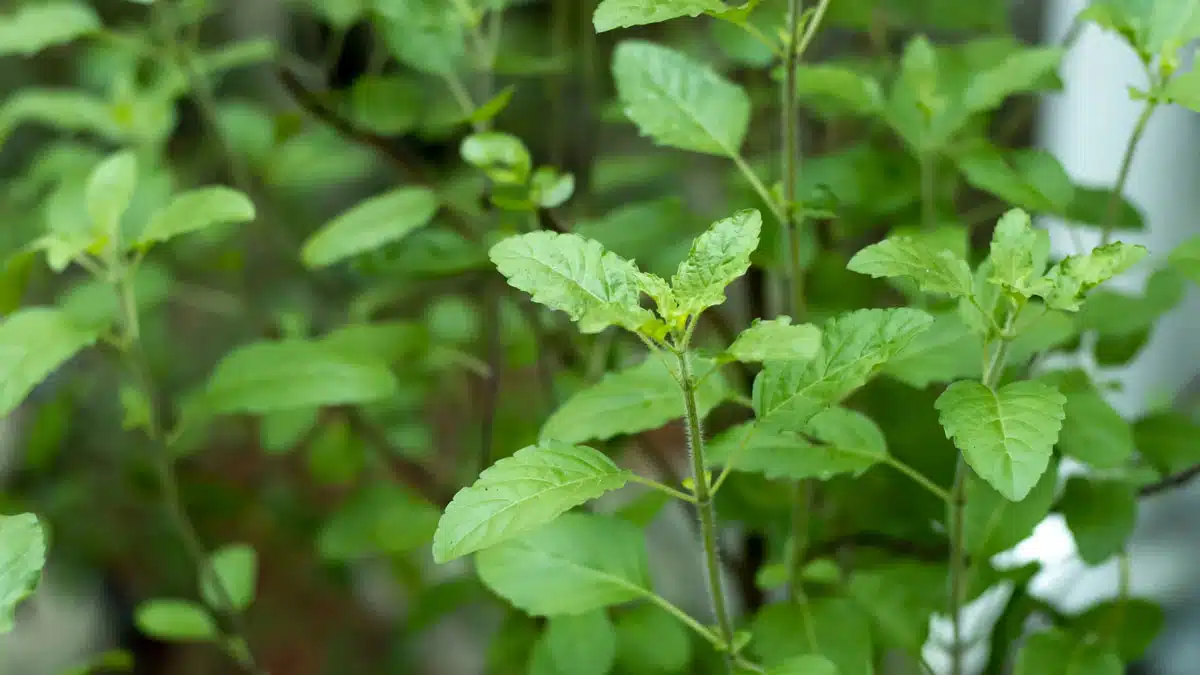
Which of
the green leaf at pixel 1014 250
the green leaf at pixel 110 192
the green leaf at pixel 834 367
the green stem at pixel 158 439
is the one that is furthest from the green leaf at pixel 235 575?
the green leaf at pixel 1014 250

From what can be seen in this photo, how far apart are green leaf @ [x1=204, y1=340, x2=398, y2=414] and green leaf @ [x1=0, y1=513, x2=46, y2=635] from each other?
0.16 m

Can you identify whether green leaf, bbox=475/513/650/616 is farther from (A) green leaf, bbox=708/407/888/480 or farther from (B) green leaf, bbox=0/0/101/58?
(B) green leaf, bbox=0/0/101/58

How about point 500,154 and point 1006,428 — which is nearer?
point 1006,428

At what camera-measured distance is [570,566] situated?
550mm

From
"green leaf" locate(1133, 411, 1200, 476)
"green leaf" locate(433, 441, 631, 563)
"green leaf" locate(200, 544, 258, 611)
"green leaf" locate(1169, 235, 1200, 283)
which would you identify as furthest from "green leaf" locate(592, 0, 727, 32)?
"green leaf" locate(200, 544, 258, 611)

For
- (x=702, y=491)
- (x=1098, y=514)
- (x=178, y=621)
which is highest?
(x=702, y=491)

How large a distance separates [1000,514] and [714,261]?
250 millimetres

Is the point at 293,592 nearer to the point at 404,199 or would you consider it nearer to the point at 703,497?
the point at 404,199

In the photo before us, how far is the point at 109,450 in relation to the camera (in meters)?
1.39

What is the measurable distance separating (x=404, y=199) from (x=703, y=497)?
0.32 meters

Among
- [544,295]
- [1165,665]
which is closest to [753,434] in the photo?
[544,295]

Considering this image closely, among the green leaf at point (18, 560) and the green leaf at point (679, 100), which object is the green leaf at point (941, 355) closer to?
the green leaf at point (679, 100)

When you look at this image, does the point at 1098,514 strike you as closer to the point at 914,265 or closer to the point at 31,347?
the point at 914,265

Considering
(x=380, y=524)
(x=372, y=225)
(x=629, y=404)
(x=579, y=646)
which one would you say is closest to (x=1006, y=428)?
(x=629, y=404)
